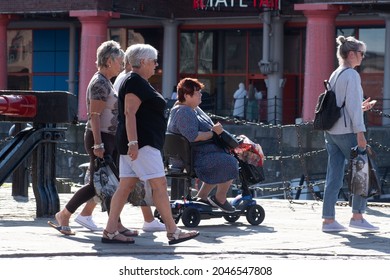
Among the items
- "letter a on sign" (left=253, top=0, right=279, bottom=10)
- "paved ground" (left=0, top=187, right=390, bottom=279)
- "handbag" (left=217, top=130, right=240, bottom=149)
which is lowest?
"paved ground" (left=0, top=187, right=390, bottom=279)

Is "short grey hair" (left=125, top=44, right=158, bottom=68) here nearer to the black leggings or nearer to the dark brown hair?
the black leggings

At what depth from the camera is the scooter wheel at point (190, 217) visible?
1286 centimetres

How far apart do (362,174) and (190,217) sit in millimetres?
1695

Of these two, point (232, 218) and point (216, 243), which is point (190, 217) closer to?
point (232, 218)

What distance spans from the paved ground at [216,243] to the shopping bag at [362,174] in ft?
1.32

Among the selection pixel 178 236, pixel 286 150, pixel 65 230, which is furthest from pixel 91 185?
pixel 286 150

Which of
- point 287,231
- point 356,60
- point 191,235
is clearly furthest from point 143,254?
point 356,60

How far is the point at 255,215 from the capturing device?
13297mm

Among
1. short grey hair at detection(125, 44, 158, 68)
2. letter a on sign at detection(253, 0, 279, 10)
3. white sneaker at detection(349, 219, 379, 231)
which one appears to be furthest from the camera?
letter a on sign at detection(253, 0, 279, 10)

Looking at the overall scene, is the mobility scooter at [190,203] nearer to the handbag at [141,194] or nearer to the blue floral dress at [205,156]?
the blue floral dress at [205,156]

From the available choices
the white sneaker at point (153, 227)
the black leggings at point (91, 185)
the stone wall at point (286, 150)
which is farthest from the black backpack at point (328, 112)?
the stone wall at point (286, 150)

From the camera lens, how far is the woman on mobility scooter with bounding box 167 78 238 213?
1290cm

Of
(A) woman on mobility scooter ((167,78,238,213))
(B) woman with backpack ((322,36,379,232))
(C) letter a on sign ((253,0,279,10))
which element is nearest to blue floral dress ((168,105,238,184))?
(A) woman on mobility scooter ((167,78,238,213))

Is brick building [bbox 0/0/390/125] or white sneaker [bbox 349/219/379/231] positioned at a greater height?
brick building [bbox 0/0/390/125]
